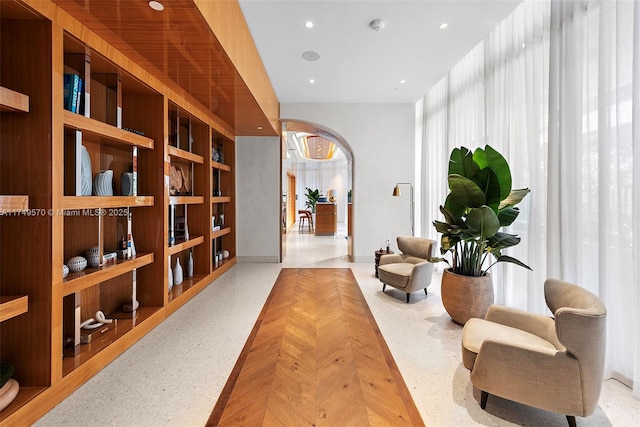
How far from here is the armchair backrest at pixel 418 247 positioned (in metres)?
4.05

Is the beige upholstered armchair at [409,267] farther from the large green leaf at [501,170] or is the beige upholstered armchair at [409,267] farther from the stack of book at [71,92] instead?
the stack of book at [71,92]

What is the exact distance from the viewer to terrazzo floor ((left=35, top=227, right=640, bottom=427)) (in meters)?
1.71

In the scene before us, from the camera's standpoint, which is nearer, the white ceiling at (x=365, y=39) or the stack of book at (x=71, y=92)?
the stack of book at (x=71, y=92)

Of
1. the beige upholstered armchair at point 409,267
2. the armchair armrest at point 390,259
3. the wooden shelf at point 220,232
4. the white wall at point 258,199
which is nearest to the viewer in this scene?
the beige upholstered armchair at point 409,267

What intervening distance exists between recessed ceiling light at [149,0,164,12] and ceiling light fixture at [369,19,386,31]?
2241 mm

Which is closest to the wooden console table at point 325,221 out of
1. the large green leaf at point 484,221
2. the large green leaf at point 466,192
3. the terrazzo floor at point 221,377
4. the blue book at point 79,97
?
the terrazzo floor at point 221,377

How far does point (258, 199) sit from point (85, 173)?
366 cm

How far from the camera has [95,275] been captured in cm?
221

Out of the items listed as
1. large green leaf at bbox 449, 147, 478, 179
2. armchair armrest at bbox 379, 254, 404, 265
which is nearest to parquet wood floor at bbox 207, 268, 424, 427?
armchair armrest at bbox 379, 254, 404, 265

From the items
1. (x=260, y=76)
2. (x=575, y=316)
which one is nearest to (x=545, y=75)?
(x=575, y=316)

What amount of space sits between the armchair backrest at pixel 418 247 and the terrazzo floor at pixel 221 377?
702mm

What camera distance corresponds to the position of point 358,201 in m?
5.93

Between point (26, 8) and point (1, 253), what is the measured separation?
156 cm

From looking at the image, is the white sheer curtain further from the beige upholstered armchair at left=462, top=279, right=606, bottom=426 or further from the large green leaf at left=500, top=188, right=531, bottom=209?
the beige upholstered armchair at left=462, top=279, right=606, bottom=426
